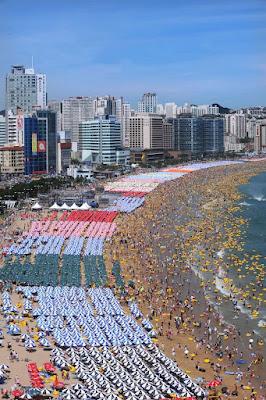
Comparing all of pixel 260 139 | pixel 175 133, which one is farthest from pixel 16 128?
pixel 260 139

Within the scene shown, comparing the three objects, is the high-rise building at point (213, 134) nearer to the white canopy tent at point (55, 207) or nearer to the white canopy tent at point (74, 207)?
the white canopy tent at point (74, 207)

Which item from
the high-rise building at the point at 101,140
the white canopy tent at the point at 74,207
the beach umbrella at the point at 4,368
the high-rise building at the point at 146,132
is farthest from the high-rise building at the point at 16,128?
the beach umbrella at the point at 4,368

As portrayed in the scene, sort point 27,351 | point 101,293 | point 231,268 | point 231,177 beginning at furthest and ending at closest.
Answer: point 231,177, point 231,268, point 101,293, point 27,351

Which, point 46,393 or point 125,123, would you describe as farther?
point 125,123

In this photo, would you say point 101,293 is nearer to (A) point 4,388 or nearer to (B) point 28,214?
(A) point 4,388

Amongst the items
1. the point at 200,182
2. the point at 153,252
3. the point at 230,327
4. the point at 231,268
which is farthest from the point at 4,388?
the point at 200,182

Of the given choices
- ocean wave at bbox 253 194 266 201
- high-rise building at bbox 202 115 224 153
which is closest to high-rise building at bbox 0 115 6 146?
high-rise building at bbox 202 115 224 153

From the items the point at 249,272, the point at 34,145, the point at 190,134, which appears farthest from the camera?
the point at 190,134

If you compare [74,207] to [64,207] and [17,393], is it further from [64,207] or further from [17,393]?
[17,393]
